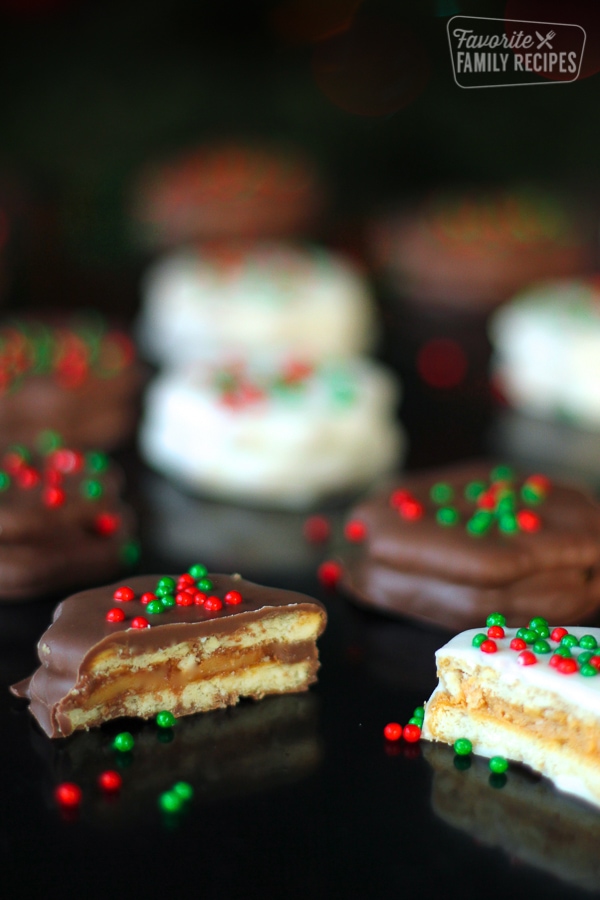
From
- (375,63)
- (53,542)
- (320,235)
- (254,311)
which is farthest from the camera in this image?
(320,235)

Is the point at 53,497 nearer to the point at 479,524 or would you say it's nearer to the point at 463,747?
the point at 479,524

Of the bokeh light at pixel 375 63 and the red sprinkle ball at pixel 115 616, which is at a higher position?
the bokeh light at pixel 375 63

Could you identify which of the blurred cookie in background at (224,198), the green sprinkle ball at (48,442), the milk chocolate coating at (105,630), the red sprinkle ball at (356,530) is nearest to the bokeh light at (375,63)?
the blurred cookie in background at (224,198)

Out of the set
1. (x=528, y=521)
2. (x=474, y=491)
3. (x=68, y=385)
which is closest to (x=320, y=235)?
(x=68, y=385)

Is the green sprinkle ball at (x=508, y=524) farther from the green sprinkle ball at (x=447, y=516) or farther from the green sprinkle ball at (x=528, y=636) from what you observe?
the green sprinkle ball at (x=528, y=636)

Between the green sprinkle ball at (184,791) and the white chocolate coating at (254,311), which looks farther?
the white chocolate coating at (254,311)

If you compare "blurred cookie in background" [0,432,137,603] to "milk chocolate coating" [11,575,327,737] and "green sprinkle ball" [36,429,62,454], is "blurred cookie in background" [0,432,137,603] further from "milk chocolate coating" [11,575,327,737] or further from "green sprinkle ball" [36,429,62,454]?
"milk chocolate coating" [11,575,327,737]
